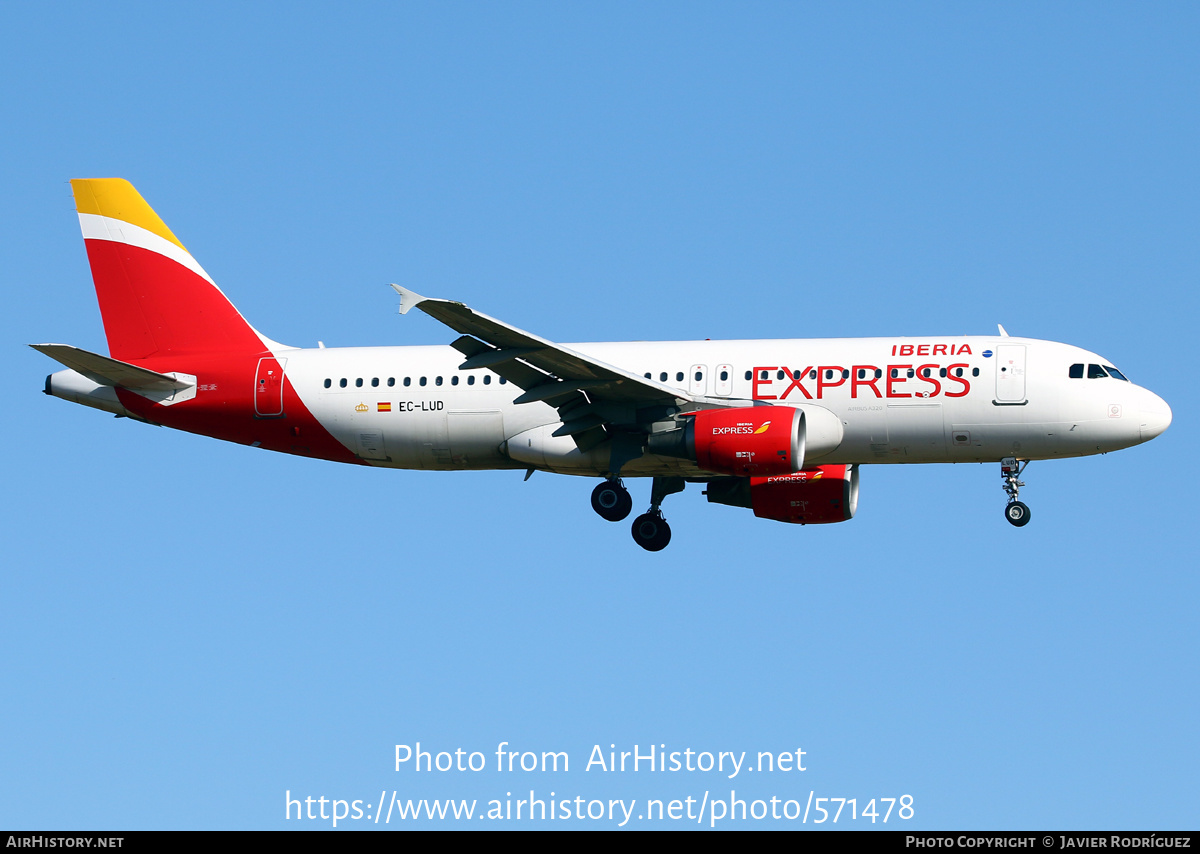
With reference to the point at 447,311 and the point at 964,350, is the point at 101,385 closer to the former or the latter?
the point at 447,311

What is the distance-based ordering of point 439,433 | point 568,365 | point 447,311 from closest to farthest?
point 447,311 < point 568,365 < point 439,433

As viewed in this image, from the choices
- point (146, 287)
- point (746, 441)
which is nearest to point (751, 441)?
point (746, 441)

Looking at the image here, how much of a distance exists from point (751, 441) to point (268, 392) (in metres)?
12.5

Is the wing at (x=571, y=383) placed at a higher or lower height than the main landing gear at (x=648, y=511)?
higher

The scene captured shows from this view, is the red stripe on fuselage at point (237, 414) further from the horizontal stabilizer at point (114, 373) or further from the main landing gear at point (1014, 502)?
the main landing gear at point (1014, 502)

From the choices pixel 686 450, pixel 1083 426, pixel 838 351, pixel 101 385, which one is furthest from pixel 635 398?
pixel 101 385

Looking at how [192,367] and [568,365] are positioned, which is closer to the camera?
[568,365]

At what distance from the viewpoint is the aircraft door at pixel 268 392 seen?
39250 millimetres

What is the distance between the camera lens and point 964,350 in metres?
36.1

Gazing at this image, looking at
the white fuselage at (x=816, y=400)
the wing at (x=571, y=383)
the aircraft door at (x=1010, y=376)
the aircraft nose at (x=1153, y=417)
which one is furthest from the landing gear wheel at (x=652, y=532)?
the aircraft nose at (x=1153, y=417)

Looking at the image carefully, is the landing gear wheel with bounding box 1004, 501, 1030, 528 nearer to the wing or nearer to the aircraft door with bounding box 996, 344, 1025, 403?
the aircraft door with bounding box 996, 344, 1025, 403

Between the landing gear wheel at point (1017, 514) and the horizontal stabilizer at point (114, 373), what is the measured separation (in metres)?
20.2

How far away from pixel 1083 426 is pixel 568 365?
11.7 m

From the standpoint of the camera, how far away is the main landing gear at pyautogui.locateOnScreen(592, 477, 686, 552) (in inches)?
1507
